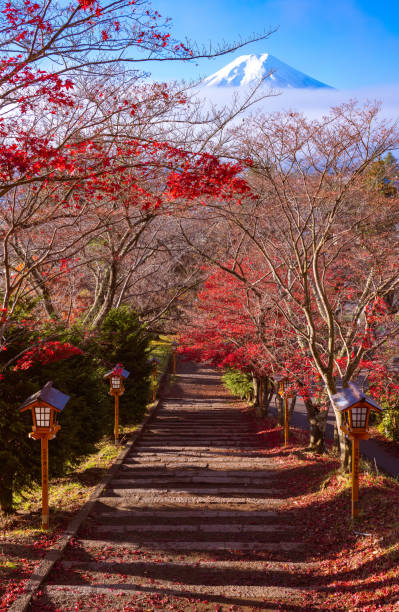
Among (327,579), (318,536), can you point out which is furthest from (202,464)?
(327,579)

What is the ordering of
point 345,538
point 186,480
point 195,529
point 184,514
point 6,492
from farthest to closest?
point 186,480 → point 6,492 → point 184,514 → point 195,529 → point 345,538

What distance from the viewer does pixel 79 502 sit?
7883mm

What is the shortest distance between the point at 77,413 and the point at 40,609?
4.90 m

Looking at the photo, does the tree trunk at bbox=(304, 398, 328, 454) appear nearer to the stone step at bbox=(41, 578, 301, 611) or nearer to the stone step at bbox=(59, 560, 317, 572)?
the stone step at bbox=(59, 560, 317, 572)

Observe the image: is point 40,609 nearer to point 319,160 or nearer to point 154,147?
point 154,147

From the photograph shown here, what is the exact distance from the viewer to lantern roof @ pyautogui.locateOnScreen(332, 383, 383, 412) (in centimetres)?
661

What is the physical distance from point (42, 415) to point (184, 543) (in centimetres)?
253

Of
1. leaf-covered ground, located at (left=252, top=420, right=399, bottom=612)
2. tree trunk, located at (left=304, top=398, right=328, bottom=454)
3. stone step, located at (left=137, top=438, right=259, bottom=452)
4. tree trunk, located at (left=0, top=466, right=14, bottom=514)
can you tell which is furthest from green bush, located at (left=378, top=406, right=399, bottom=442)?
tree trunk, located at (left=0, top=466, right=14, bottom=514)

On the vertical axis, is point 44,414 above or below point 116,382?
above

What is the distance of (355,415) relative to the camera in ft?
22.4

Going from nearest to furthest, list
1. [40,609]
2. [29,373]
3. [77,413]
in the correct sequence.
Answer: [40,609]
[29,373]
[77,413]

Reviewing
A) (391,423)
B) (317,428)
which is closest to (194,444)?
(317,428)

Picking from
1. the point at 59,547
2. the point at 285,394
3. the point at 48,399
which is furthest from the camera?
the point at 285,394

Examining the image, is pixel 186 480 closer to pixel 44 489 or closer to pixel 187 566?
pixel 44 489
